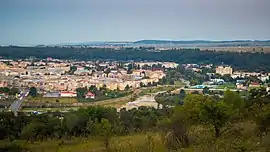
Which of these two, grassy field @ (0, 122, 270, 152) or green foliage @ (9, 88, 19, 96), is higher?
grassy field @ (0, 122, 270, 152)

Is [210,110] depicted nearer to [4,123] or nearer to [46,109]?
[4,123]

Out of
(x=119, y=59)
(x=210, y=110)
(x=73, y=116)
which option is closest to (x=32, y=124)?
(x=73, y=116)

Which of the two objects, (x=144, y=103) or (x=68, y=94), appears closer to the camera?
(x=144, y=103)

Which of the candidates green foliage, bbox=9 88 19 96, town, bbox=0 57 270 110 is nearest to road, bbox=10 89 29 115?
town, bbox=0 57 270 110

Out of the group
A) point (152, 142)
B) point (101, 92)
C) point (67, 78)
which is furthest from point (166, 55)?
point (152, 142)

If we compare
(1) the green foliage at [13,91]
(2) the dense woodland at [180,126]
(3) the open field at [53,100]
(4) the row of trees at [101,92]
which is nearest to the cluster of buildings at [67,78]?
(4) the row of trees at [101,92]

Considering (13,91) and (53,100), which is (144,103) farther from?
(13,91)

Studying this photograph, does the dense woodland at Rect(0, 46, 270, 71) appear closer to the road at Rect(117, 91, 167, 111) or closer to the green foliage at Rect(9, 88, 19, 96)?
the road at Rect(117, 91, 167, 111)
